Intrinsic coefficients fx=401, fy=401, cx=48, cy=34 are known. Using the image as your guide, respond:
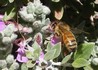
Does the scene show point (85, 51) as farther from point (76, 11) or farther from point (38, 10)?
point (76, 11)

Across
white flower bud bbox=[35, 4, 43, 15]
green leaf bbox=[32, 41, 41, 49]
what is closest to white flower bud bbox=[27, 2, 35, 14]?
white flower bud bbox=[35, 4, 43, 15]

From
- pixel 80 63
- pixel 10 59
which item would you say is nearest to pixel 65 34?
pixel 80 63

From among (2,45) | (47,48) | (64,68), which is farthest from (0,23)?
(64,68)

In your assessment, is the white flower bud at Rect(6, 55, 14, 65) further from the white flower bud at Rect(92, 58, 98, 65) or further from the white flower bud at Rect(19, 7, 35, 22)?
the white flower bud at Rect(92, 58, 98, 65)

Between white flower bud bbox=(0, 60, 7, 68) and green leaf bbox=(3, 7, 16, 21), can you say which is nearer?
white flower bud bbox=(0, 60, 7, 68)

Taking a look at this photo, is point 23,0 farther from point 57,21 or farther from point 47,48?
point 47,48
